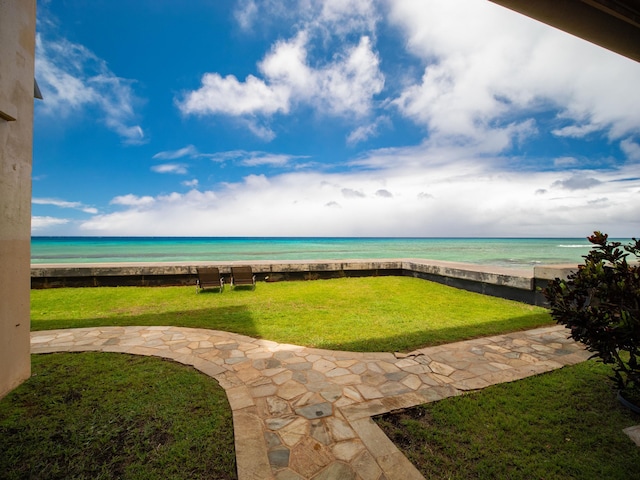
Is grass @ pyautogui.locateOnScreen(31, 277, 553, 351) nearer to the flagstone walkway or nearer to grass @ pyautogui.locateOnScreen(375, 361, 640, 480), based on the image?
the flagstone walkway

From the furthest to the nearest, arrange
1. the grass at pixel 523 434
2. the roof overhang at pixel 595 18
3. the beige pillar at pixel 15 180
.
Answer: the beige pillar at pixel 15 180 < the roof overhang at pixel 595 18 < the grass at pixel 523 434

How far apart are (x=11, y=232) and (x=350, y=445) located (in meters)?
4.16

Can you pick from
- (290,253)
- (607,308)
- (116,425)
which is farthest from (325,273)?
(290,253)

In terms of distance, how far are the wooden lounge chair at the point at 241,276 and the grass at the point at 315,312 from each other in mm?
267

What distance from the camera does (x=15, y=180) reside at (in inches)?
125

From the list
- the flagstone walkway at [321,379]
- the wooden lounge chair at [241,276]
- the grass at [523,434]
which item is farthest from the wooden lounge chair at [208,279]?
the grass at [523,434]

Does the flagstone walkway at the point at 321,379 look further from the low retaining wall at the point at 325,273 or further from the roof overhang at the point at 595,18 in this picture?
the roof overhang at the point at 595,18

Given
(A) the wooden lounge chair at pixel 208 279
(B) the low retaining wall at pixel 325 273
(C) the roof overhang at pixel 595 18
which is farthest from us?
(A) the wooden lounge chair at pixel 208 279

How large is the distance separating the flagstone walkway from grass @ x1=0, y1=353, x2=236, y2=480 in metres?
0.23

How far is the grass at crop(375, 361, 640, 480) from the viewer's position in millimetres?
2188

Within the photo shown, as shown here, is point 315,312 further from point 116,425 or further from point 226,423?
point 116,425

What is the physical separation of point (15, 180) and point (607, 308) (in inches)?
244

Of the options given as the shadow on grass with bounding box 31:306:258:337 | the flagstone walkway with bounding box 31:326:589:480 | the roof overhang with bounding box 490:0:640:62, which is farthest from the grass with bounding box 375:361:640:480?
the roof overhang with bounding box 490:0:640:62

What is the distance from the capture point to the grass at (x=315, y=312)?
5.10 metres
